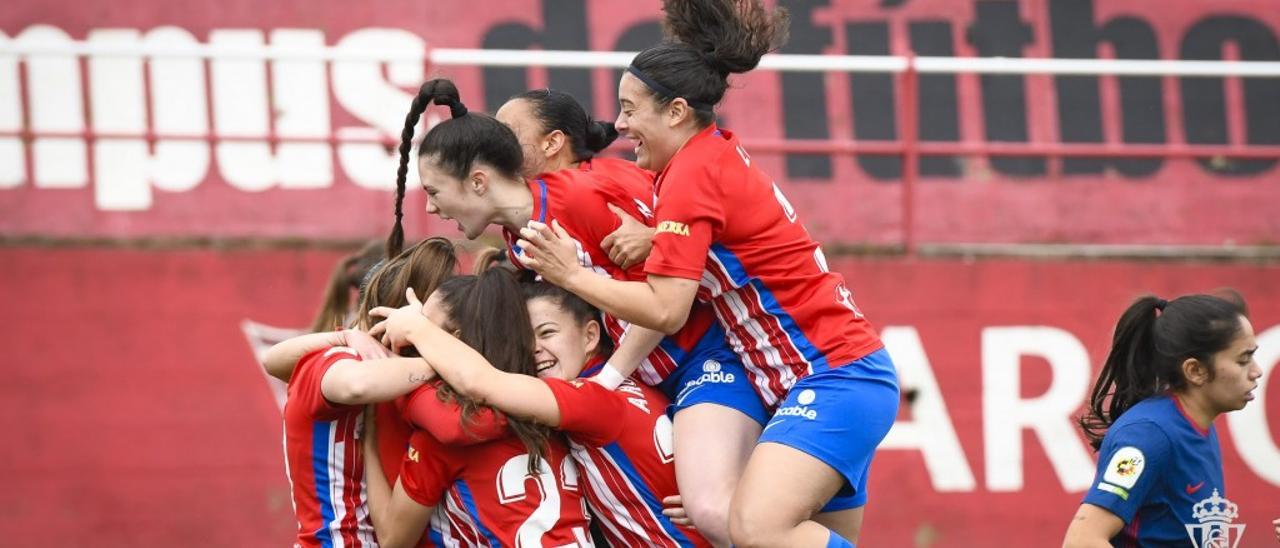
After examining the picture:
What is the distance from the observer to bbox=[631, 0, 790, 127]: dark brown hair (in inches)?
177

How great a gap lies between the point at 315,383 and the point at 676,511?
1.08m

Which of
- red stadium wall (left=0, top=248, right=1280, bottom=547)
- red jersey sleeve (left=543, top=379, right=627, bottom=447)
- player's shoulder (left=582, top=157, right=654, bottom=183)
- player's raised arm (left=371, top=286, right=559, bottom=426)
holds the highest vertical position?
player's shoulder (left=582, top=157, right=654, bottom=183)

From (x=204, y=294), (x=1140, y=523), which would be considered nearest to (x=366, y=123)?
(x=204, y=294)

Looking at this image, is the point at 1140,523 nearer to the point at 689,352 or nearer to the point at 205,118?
the point at 689,352

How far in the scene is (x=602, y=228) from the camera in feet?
15.3

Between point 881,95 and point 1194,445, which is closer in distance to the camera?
point 1194,445

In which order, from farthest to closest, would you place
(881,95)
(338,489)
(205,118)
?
(881,95) → (205,118) → (338,489)

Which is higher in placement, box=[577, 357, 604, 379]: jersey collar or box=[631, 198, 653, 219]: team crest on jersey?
box=[631, 198, 653, 219]: team crest on jersey

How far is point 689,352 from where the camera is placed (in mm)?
4734

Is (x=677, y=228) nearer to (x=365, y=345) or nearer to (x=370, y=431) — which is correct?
(x=365, y=345)

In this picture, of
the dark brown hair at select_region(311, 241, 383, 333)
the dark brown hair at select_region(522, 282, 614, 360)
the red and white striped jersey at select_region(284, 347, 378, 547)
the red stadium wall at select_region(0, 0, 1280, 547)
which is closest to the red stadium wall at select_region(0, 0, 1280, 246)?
the red stadium wall at select_region(0, 0, 1280, 547)

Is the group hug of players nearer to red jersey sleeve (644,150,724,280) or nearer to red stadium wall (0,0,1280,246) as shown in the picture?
red jersey sleeve (644,150,724,280)

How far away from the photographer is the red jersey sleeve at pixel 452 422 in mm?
4168

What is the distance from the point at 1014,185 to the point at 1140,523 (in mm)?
5513
